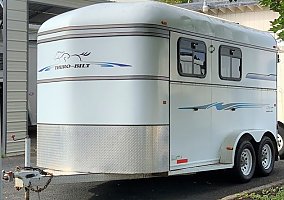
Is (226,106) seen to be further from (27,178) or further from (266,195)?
(27,178)

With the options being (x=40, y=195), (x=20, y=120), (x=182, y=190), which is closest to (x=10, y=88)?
(x=20, y=120)

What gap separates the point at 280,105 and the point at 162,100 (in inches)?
239

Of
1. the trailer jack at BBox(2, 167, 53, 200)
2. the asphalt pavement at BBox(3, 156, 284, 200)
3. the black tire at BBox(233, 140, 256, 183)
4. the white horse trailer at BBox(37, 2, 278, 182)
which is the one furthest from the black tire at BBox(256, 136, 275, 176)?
the trailer jack at BBox(2, 167, 53, 200)

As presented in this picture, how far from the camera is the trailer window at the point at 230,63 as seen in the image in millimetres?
9359

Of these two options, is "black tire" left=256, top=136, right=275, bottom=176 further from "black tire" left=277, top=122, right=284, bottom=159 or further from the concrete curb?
"black tire" left=277, top=122, right=284, bottom=159

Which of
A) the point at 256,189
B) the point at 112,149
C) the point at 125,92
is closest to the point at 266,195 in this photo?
the point at 256,189

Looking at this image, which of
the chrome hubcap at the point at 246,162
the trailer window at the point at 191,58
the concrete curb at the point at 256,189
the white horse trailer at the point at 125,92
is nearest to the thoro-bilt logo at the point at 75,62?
the white horse trailer at the point at 125,92

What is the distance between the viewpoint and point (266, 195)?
313 inches

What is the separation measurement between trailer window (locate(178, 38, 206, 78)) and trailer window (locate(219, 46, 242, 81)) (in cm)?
61

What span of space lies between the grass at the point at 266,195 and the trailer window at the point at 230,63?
2.17m

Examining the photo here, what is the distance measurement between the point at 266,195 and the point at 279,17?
9.13 ft

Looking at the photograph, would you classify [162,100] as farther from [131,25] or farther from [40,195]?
[40,195]

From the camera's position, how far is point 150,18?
7.70 meters

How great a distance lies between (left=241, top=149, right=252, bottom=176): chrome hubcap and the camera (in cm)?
970
